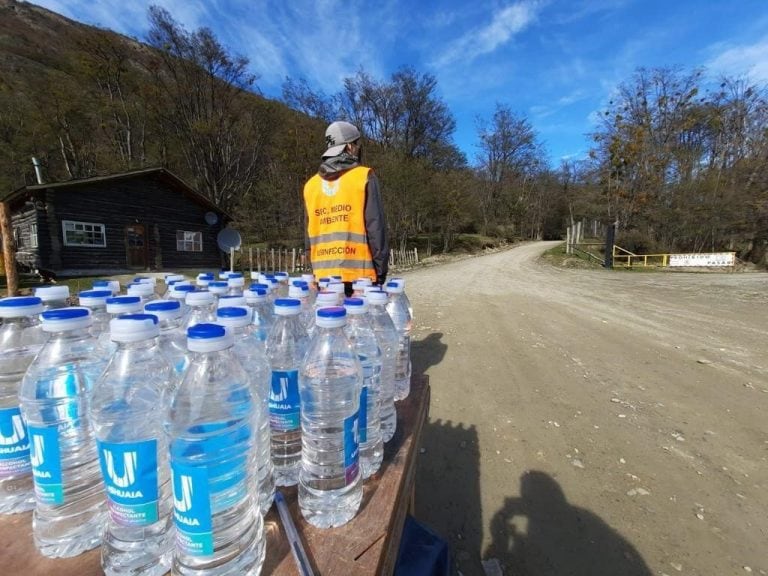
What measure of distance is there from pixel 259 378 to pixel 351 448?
374mm

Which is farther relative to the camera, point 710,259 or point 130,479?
point 710,259

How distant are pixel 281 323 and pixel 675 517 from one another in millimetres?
3020

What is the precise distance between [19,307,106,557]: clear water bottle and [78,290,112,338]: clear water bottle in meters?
0.35

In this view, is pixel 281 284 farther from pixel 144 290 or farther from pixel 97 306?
pixel 97 306

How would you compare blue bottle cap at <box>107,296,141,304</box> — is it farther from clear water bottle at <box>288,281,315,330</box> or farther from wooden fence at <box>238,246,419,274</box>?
wooden fence at <box>238,246,419,274</box>

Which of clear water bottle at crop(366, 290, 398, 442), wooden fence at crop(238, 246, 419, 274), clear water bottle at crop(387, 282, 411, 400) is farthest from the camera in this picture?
wooden fence at crop(238, 246, 419, 274)

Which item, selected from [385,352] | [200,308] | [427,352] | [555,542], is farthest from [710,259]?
[200,308]

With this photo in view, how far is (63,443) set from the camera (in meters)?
0.92

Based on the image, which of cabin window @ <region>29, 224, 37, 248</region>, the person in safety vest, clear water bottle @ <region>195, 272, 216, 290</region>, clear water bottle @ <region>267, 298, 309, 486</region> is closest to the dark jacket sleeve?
the person in safety vest

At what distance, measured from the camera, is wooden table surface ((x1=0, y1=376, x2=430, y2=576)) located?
33.3 inches

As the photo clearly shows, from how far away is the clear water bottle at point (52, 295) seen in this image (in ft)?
3.92

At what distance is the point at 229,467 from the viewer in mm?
843

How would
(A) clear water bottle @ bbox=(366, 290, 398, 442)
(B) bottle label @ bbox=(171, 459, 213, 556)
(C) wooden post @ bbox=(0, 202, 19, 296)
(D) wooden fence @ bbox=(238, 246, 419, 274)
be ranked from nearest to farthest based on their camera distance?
(B) bottle label @ bbox=(171, 459, 213, 556)
(A) clear water bottle @ bbox=(366, 290, 398, 442)
(C) wooden post @ bbox=(0, 202, 19, 296)
(D) wooden fence @ bbox=(238, 246, 419, 274)

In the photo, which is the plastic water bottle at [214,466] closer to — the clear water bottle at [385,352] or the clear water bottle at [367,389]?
the clear water bottle at [367,389]
